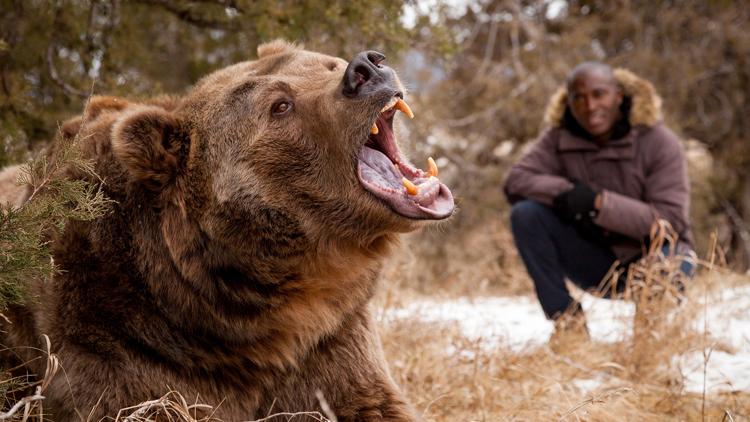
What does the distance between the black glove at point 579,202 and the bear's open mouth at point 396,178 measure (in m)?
2.36

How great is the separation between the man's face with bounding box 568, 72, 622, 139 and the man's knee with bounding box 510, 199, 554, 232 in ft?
2.13

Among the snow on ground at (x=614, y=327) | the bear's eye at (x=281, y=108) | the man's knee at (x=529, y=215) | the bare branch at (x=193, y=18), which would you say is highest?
the bear's eye at (x=281, y=108)

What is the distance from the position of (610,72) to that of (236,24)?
2705 mm

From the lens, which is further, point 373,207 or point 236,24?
point 236,24

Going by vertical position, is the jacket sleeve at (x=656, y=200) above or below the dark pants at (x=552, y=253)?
above

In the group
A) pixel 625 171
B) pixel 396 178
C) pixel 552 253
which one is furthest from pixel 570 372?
pixel 396 178

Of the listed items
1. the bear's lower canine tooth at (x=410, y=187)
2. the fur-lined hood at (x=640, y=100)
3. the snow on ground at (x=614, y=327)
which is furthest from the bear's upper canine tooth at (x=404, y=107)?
the fur-lined hood at (x=640, y=100)

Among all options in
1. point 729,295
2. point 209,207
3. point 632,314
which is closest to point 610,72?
point 632,314

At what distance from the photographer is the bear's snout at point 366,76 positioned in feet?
9.04

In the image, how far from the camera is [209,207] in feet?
9.40

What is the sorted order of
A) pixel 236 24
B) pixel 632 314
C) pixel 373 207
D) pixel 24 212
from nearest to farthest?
1. pixel 24 212
2. pixel 373 207
3. pixel 632 314
4. pixel 236 24

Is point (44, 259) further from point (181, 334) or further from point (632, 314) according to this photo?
point (632, 314)

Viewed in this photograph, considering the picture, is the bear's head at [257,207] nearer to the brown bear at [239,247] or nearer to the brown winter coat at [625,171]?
the brown bear at [239,247]

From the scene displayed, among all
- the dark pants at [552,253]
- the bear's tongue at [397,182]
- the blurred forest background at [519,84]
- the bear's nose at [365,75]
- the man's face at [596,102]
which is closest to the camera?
the bear's nose at [365,75]
